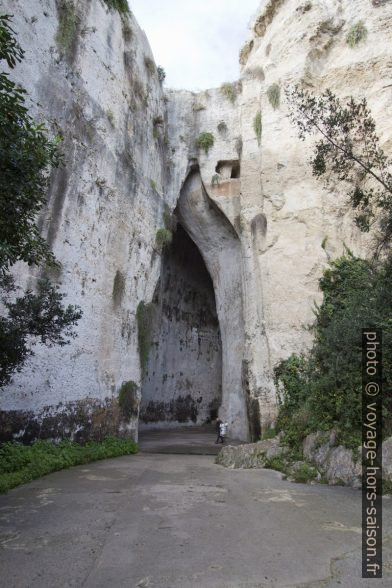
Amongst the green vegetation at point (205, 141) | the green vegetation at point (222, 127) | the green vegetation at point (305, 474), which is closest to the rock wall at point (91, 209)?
the green vegetation at point (205, 141)

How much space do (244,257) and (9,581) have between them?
57.5ft

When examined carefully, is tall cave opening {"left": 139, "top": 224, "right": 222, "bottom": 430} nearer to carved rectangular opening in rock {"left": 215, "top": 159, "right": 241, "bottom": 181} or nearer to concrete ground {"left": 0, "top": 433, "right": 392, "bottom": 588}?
carved rectangular opening in rock {"left": 215, "top": 159, "right": 241, "bottom": 181}

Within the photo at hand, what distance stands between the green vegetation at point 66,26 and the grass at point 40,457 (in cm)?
1396

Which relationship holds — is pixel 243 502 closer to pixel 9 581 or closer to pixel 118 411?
pixel 9 581

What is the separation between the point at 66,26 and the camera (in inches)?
611

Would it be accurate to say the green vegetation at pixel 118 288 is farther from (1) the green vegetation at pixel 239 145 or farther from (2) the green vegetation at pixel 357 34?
(2) the green vegetation at pixel 357 34

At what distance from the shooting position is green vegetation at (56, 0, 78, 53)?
1529 centimetres

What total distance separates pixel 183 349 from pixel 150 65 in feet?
59.6

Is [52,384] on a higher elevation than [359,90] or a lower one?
lower

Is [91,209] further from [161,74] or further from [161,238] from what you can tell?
[161,74]

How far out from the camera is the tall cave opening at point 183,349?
27.5 meters

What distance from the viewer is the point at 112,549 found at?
4.65 meters

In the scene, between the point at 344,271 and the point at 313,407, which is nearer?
the point at 313,407

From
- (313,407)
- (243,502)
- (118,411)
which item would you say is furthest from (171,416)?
(243,502)
